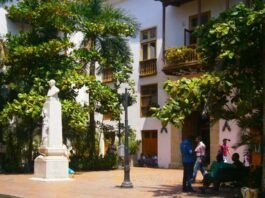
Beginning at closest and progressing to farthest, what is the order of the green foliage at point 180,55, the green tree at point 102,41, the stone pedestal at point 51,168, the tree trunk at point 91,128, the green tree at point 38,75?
the stone pedestal at point 51,168, the green tree at point 38,75, the green tree at point 102,41, the green foliage at point 180,55, the tree trunk at point 91,128

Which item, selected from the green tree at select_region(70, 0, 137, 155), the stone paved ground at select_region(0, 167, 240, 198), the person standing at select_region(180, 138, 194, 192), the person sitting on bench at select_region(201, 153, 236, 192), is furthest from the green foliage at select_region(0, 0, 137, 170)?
the person sitting on bench at select_region(201, 153, 236, 192)

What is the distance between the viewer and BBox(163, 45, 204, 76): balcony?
83.5 ft

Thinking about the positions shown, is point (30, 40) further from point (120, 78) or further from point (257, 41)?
point (257, 41)

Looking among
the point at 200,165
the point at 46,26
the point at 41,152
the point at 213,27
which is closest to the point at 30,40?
the point at 46,26

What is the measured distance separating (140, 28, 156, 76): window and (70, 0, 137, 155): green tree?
315 cm

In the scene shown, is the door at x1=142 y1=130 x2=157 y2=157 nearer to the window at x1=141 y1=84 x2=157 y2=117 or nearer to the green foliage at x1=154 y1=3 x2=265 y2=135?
the window at x1=141 y1=84 x2=157 y2=117

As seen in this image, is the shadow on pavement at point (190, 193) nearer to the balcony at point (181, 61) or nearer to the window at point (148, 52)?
the balcony at point (181, 61)

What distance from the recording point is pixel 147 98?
99.2 feet

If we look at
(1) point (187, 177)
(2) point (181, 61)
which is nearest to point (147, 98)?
(2) point (181, 61)

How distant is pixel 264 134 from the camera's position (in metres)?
12.1

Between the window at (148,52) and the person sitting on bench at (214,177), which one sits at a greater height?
the window at (148,52)

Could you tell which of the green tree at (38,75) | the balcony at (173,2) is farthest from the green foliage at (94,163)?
the balcony at (173,2)

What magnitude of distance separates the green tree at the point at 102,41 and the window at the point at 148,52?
124 inches

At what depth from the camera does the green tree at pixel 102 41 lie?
80.9ft
